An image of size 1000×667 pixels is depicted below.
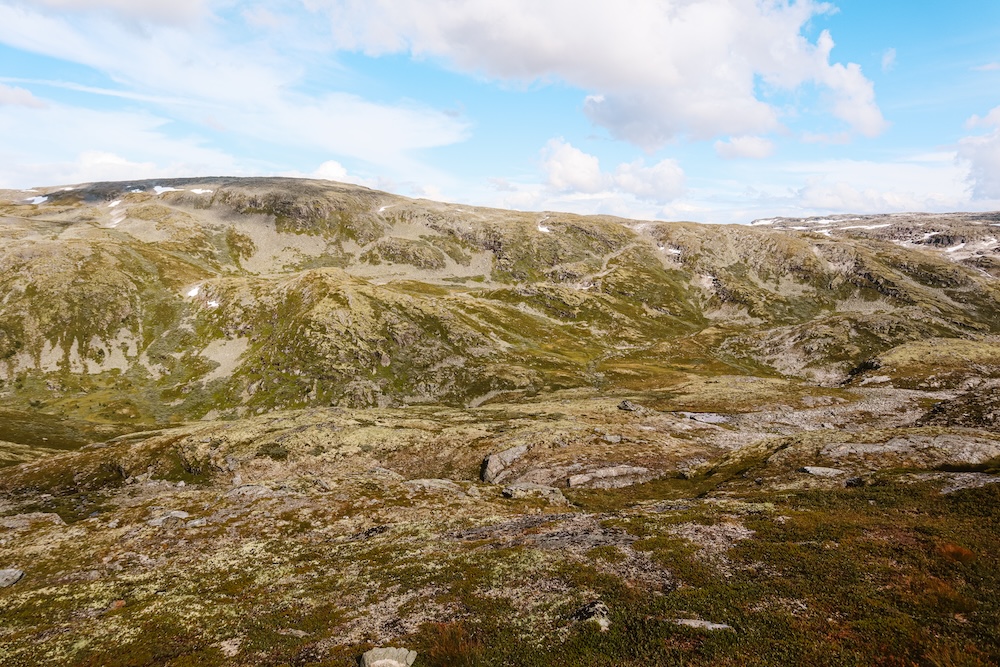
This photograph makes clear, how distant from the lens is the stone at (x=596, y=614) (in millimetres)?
22391

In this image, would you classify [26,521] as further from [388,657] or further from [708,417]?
[708,417]

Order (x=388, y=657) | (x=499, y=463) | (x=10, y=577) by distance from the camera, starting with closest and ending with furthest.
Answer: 1. (x=388, y=657)
2. (x=10, y=577)
3. (x=499, y=463)

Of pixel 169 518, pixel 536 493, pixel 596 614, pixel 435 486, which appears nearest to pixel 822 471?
pixel 536 493

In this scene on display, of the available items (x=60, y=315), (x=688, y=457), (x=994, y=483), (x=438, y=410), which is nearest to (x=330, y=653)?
(x=994, y=483)

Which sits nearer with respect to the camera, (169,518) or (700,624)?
(700,624)

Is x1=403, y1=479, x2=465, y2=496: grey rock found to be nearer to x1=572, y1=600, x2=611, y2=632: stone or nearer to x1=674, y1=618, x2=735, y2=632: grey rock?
x1=572, y1=600, x2=611, y2=632: stone

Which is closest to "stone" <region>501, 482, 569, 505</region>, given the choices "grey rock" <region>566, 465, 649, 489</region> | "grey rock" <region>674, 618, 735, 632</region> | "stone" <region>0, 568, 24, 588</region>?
"grey rock" <region>566, 465, 649, 489</region>

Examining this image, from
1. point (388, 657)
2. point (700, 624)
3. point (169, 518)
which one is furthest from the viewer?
point (169, 518)

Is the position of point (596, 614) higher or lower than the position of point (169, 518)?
higher

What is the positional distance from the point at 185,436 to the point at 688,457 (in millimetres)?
103261

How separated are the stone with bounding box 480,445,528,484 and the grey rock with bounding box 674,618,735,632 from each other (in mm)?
50625

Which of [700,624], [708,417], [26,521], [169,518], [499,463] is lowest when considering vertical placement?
[708,417]

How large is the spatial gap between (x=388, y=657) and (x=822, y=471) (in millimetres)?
51222

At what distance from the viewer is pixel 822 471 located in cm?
5109
